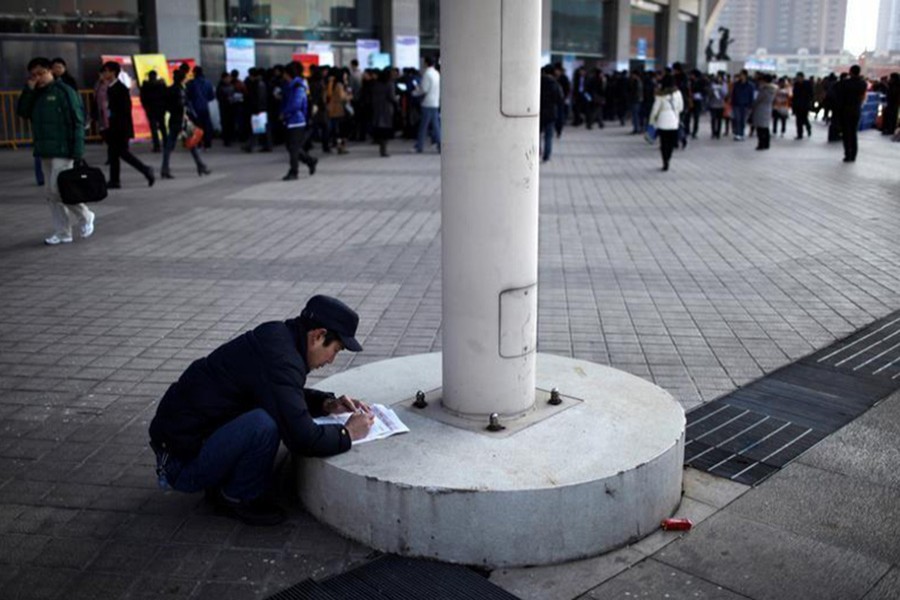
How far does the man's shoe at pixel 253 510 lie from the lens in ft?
12.8

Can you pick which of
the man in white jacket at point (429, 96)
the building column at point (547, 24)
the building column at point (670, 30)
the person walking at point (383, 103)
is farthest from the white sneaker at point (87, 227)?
the building column at point (670, 30)

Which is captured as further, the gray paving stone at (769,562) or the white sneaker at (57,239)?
the white sneaker at (57,239)

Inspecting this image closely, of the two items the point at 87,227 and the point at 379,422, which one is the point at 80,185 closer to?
the point at 87,227

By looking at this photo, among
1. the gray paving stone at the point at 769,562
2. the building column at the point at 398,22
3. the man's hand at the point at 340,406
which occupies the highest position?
the building column at the point at 398,22

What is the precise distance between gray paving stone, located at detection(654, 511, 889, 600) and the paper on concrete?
1.24 meters

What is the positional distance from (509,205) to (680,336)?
3078mm

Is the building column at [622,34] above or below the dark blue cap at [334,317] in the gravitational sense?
above

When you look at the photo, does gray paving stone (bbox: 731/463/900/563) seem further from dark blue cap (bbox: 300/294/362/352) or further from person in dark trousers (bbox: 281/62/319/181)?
person in dark trousers (bbox: 281/62/319/181)

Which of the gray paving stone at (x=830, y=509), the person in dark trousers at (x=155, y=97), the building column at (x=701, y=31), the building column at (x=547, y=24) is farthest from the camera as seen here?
the building column at (x=701, y=31)

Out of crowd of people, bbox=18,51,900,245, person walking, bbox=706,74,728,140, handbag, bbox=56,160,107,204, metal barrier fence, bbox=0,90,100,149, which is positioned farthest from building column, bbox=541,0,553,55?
handbag, bbox=56,160,107,204

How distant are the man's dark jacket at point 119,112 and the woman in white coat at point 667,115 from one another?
885 centimetres

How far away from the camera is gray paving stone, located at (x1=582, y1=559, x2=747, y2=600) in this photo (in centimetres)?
343

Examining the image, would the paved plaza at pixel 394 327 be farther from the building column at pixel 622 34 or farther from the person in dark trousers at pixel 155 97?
the building column at pixel 622 34

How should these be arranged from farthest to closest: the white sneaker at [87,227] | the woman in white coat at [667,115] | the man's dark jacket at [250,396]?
1. the woman in white coat at [667,115]
2. the white sneaker at [87,227]
3. the man's dark jacket at [250,396]
